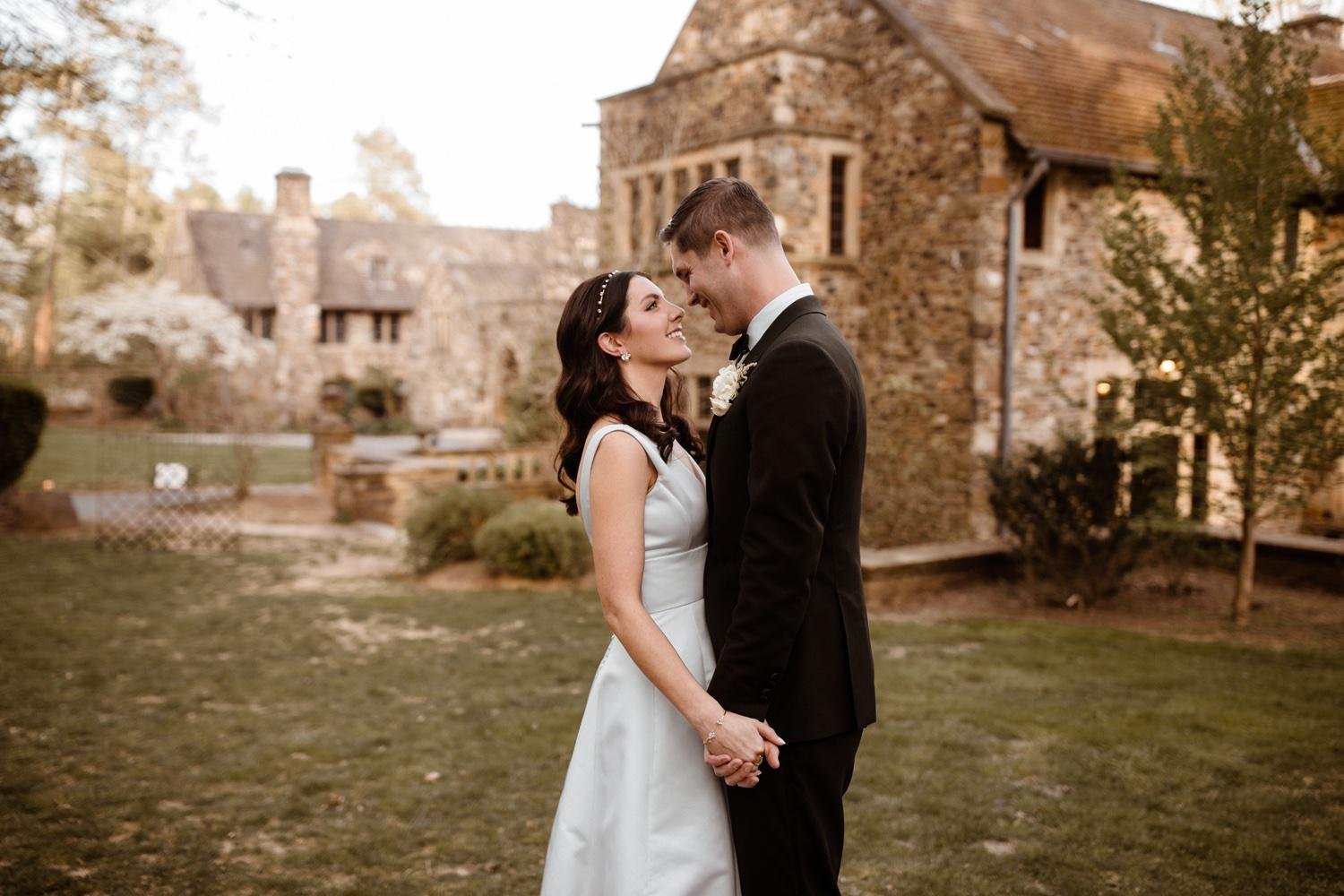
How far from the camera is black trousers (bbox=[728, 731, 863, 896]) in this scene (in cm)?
265

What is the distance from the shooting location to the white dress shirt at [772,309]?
2803mm

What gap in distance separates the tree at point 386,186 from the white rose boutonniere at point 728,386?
2610 inches

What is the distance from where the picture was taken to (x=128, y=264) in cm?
4559

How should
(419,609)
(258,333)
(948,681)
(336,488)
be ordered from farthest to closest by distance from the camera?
(258,333)
(336,488)
(419,609)
(948,681)

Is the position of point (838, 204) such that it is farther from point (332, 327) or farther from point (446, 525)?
point (332, 327)

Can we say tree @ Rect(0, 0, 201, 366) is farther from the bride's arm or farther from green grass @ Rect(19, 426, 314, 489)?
green grass @ Rect(19, 426, 314, 489)

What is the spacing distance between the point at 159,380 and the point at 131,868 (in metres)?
35.9

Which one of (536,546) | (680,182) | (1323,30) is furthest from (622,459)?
(1323,30)

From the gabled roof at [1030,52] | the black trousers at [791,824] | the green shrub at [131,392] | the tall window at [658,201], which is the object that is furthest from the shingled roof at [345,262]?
the black trousers at [791,824]

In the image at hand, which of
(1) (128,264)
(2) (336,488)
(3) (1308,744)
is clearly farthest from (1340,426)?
(1) (128,264)

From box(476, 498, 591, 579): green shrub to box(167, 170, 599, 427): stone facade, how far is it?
22551 millimetres

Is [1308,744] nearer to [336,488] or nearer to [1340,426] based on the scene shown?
[1340,426]

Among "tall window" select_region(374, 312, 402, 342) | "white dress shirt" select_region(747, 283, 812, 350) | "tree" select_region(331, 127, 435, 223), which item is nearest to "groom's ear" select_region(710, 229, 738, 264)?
"white dress shirt" select_region(747, 283, 812, 350)

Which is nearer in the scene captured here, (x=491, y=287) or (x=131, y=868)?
(x=131, y=868)
